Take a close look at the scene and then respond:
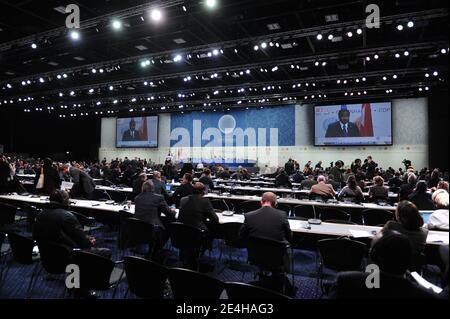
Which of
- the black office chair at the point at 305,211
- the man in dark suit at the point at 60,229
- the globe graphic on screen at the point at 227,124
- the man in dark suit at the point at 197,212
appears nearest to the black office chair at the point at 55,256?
the man in dark suit at the point at 60,229

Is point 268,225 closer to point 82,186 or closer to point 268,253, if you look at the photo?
point 268,253

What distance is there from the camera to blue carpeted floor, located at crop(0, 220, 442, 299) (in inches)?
149

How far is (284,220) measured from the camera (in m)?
3.67

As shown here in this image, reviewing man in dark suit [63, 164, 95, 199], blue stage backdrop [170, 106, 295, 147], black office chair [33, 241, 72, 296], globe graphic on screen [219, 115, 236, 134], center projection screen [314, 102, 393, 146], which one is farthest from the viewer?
globe graphic on screen [219, 115, 236, 134]

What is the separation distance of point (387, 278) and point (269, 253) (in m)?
1.74

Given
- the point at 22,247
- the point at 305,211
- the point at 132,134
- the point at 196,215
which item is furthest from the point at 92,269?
the point at 132,134

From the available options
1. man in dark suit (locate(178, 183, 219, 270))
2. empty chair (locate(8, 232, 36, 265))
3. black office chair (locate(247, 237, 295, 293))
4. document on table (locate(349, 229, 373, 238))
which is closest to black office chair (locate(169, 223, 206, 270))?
man in dark suit (locate(178, 183, 219, 270))

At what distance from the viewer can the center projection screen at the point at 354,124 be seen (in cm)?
1573

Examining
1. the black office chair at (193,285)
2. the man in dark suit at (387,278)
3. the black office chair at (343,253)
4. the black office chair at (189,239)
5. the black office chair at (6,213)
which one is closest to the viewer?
the man in dark suit at (387,278)

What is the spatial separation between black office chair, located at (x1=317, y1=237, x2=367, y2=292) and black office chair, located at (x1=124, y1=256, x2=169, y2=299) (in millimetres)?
1764

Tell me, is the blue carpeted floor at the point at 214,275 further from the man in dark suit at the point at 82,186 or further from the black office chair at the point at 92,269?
the man in dark suit at the point at 82,186

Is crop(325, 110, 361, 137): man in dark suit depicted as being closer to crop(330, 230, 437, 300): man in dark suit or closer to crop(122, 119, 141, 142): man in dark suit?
crop(122, 119, 141, 142): man in dark suit

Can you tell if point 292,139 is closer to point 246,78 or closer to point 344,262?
point 246,78

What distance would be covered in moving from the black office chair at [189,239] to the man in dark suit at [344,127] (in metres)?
14.0
